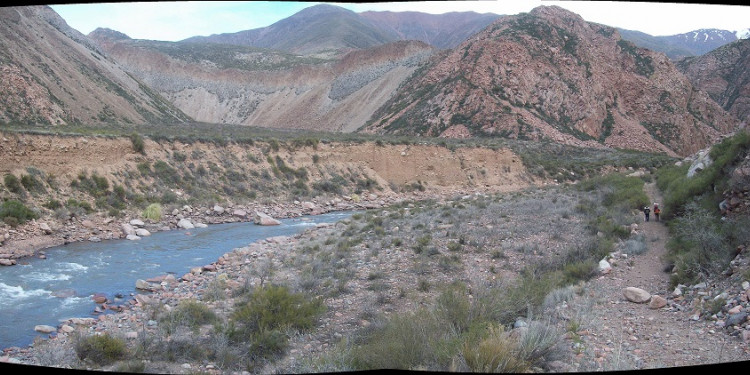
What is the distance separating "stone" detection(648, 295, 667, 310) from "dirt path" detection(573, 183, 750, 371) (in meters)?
0.06

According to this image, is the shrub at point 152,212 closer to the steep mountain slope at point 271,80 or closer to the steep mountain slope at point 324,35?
the steep mountain slope at point 271,80

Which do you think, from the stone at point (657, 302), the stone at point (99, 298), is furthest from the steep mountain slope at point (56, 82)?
the stone at point (657, 302)

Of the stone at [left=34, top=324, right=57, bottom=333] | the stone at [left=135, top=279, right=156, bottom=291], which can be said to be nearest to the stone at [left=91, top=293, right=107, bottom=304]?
the stone at [left=135, top=279, right=156, bottom=291]

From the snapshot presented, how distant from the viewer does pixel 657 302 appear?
707cm

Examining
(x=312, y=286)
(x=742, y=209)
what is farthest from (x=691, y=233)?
(x=312, y=286)

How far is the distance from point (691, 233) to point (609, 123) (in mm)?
48378

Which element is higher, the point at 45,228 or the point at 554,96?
the point at 554,96

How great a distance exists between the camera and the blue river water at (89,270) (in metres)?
9.72

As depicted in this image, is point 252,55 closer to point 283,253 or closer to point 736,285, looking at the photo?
point 283,253

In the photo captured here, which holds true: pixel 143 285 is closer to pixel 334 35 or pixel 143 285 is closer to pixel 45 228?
pixel 45 228

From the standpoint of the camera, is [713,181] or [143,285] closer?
[713,181]

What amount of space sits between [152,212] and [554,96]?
44.1 meters

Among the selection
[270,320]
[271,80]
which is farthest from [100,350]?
[271,80]

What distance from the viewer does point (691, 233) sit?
30.4ft
